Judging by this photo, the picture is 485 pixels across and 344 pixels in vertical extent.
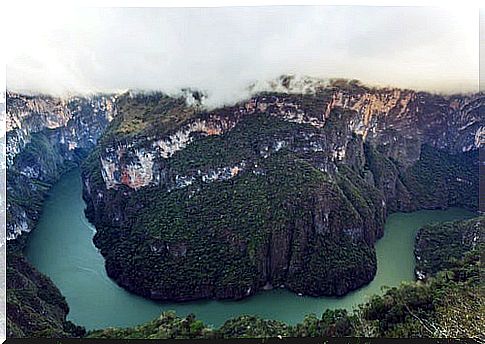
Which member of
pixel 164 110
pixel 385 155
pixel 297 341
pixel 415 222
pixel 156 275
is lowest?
pixel 297 341

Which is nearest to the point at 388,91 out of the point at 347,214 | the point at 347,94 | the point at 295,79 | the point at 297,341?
the point at 347,94

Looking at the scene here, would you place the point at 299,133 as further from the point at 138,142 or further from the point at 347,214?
the point at 138,142

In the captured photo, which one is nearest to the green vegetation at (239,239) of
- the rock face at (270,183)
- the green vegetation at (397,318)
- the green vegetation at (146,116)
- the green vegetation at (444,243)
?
the rock face at (270,183)

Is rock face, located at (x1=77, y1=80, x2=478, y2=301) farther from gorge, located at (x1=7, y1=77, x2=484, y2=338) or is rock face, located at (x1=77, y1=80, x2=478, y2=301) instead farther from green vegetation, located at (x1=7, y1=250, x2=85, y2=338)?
green vegetation, located at (x1=7, y1=250, x2=85, y2=338)

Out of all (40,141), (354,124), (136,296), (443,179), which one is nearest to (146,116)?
(40,141)

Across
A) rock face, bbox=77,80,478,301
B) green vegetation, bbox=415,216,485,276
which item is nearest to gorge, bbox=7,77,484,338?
rock face, bbox=77,80,478,301
